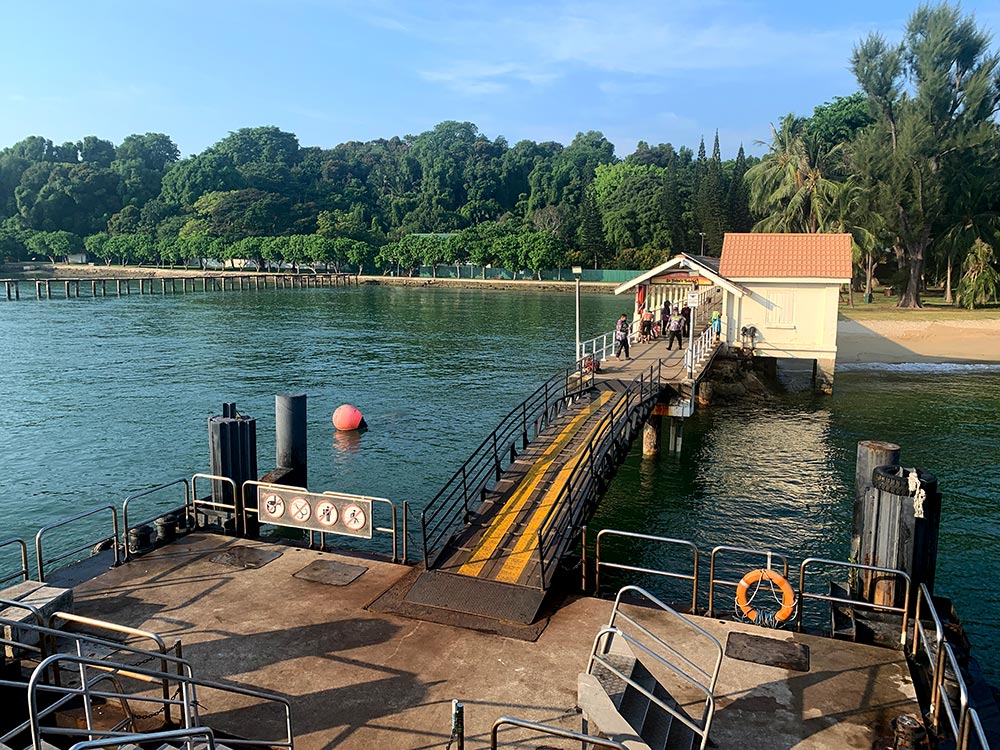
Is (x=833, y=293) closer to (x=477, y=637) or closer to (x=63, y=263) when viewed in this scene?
(x=477, y=637)

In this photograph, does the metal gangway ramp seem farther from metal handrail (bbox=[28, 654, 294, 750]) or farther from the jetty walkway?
metal handrail (bbox=[28, 654, 294, 750])

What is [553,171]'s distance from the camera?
179m

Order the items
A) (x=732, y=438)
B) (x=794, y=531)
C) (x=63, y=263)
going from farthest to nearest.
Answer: (x=63, y=263), (x=732, y=438), (x=794, y=531)

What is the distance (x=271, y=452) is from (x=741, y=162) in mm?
108491

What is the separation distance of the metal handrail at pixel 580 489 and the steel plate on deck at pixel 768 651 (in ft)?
9.77

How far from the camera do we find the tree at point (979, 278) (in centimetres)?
6212

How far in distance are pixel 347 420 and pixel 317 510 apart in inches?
762

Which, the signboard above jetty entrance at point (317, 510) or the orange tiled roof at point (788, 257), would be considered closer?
the signboard above jetty entrance at point (317, 510)

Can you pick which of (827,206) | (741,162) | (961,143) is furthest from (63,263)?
(961,143)

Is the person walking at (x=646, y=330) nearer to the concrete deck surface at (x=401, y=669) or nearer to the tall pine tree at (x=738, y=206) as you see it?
the concrete deck surface at (x=401, y=669)

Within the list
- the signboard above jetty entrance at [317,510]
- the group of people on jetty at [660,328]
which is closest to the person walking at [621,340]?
the group of people on jetty at [660,328]

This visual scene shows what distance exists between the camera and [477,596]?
11.9 metres

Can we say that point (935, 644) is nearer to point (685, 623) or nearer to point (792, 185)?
point (685, 623)

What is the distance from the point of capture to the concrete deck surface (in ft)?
28.5
